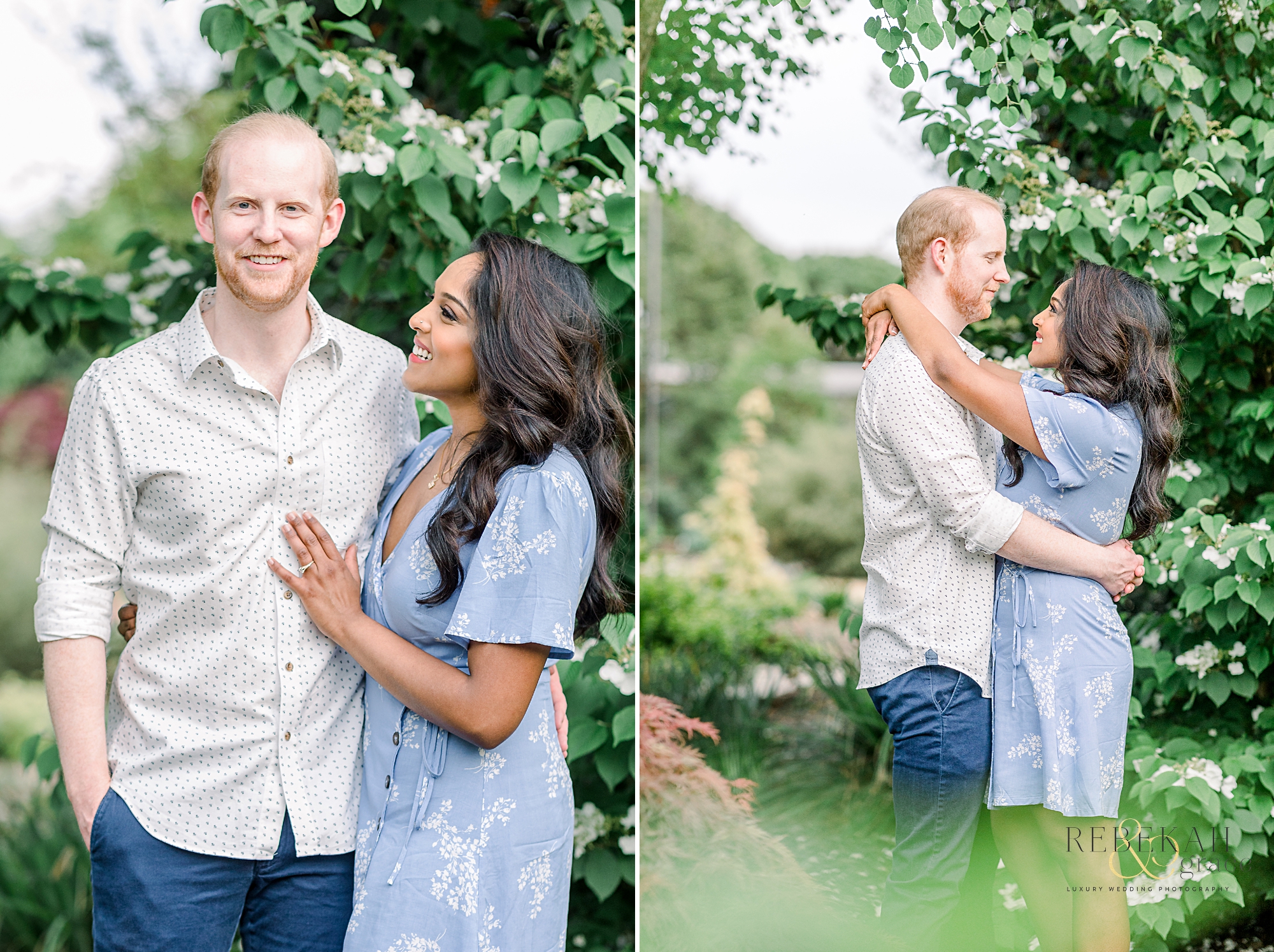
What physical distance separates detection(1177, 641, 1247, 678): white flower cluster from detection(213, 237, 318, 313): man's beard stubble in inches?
69.2

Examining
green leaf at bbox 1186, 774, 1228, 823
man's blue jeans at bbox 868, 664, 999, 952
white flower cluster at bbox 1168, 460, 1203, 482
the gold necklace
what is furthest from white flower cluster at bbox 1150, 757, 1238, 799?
the gold necklace

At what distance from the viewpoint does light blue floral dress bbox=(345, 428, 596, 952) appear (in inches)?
59.0

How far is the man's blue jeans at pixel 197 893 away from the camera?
156 cm

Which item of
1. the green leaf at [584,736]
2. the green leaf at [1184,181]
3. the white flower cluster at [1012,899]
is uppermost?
the green leaf at [1184,181]

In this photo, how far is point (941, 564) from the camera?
175 cm

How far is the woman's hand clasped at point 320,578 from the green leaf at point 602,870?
123cm

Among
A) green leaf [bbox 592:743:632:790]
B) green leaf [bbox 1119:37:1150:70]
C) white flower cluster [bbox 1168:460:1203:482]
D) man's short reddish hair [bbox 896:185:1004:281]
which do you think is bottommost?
green leaf [bbox 592:743:632:790]

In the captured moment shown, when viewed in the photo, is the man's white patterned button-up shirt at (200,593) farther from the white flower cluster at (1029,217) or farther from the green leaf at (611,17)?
the green leaf at (611,17)

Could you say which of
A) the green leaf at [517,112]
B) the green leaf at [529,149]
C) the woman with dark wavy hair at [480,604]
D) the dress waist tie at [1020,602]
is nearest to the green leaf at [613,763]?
the woman with dark wavy hair at [480,604]

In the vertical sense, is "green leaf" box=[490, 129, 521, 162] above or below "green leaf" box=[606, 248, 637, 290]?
above

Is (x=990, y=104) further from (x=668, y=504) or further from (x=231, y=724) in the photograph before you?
(x=668, y=504)

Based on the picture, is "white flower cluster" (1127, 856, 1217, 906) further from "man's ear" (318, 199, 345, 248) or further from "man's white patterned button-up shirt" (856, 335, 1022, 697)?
"man's ear" (318, 199, 345, 248)

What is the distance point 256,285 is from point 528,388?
46cm

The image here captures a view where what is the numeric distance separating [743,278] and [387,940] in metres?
8.93
